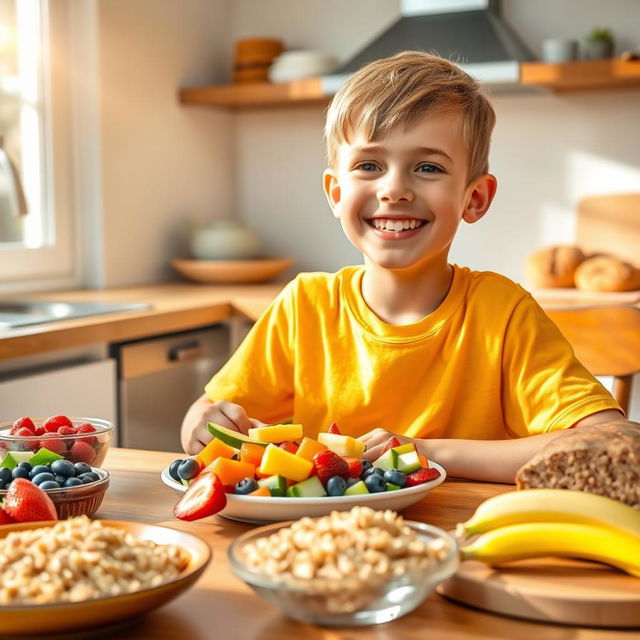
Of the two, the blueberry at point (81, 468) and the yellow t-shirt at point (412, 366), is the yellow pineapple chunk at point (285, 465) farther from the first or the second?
the yellow t-shirt at point (412, 366)

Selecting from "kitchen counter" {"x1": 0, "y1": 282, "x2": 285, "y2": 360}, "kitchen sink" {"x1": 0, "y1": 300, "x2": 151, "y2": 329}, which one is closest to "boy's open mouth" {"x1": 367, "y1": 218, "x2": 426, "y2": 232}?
"kitchen counter" {"x1": 0, "y1": 282, "x2": 285, "y2": 360}

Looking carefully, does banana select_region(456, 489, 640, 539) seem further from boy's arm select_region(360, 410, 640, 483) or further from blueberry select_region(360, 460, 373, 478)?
boy's arm select_region(360, 410, 640, 483)

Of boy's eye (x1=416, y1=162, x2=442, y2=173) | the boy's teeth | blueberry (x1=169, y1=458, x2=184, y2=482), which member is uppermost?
boy's eye (x1=416, y1=162, x2=442, y2=173)

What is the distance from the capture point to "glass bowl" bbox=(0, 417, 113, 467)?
1.06 m

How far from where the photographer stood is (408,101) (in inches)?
53.4

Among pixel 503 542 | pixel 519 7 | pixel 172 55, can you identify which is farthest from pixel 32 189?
pixel 503 542

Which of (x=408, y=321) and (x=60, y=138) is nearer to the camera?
(x=408, y=321)

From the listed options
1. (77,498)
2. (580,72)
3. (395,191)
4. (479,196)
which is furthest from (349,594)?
(580,72)

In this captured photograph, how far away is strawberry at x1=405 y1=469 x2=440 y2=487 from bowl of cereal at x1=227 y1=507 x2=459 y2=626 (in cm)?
25

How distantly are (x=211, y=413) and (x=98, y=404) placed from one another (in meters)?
1.19

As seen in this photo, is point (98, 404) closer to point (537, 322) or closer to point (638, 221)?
point (537, 322)

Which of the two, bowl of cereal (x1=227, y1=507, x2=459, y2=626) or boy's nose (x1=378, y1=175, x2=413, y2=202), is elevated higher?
boy's nose (x1=378, y1=175, x2=413, y2=202)

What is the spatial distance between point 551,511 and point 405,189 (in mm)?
635

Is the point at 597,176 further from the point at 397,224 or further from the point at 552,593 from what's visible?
the point at 552,593
